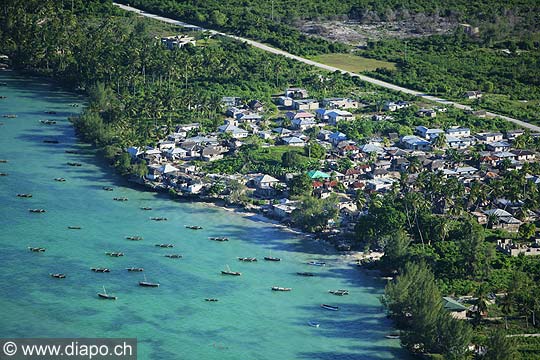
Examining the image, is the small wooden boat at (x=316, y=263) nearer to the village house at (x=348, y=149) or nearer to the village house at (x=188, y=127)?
the village house at (x=348, y=149)

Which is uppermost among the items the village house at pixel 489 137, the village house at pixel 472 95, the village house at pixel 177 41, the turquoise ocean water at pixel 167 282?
the village house at pixel 177 41

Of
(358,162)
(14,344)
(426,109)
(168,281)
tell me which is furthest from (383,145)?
(14,344)

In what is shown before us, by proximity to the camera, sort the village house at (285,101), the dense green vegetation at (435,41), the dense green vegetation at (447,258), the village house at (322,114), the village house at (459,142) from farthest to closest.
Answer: the dense green vegetation at (435,41) → the village house at (285,101) → the village house at (322,114) → the village house at (459,142) → the dense green vegetation at (447,258)

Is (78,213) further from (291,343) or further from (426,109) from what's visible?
(426,109)

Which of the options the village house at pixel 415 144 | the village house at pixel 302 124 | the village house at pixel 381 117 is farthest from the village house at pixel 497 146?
the village house at pixel 302 124

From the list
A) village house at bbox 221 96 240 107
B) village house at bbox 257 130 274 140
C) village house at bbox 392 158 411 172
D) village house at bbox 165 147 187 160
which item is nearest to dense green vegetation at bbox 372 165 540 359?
village house at bbox 392 158 411 172

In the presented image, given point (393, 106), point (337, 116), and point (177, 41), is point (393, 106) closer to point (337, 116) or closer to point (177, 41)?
point (337, 116)
